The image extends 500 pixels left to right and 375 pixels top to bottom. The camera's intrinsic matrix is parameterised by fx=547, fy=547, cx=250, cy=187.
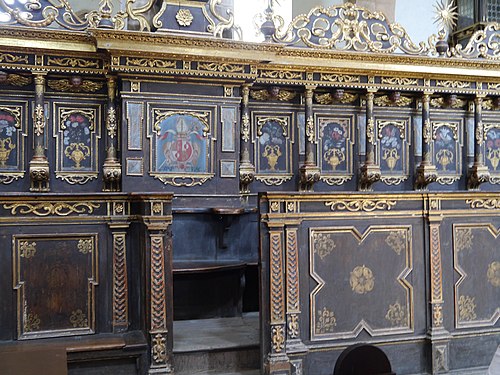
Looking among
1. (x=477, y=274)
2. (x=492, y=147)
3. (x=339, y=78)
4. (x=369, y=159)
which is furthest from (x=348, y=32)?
(x=477, y=274)

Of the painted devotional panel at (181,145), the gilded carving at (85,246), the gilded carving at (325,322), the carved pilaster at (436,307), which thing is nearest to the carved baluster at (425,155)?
the carved pilaster at (436,307)

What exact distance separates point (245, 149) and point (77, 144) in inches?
77.9

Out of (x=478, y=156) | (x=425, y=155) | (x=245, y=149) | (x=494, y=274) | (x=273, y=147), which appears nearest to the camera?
(x=494, y=274)

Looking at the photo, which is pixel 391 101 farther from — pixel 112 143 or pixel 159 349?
pixel 159 349

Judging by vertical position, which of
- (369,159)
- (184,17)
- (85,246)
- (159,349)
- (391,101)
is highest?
(184,17)

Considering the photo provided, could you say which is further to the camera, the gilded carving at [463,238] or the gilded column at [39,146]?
the gilded column at [39,146]

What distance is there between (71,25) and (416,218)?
417 centimetres

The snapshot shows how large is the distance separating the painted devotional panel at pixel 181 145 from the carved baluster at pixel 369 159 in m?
2.08

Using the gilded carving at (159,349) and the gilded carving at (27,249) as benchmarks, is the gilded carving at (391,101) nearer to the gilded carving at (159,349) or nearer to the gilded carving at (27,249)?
the gilded carving at (159,349)

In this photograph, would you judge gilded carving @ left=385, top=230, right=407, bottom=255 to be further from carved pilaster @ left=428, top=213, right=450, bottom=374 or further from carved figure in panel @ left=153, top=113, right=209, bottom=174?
carved figure in panel @ left=153, top=113, right=209, bottom=174

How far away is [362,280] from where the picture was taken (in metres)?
4.59

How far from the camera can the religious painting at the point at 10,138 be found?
6.15m

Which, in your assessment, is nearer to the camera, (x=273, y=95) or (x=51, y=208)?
(x=51, y=208)

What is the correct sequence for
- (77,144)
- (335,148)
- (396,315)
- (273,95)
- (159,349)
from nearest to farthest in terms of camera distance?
1. (159,349)
2. (396,315)
3. (77,144)
4. (273,95)
5. (335,148)
